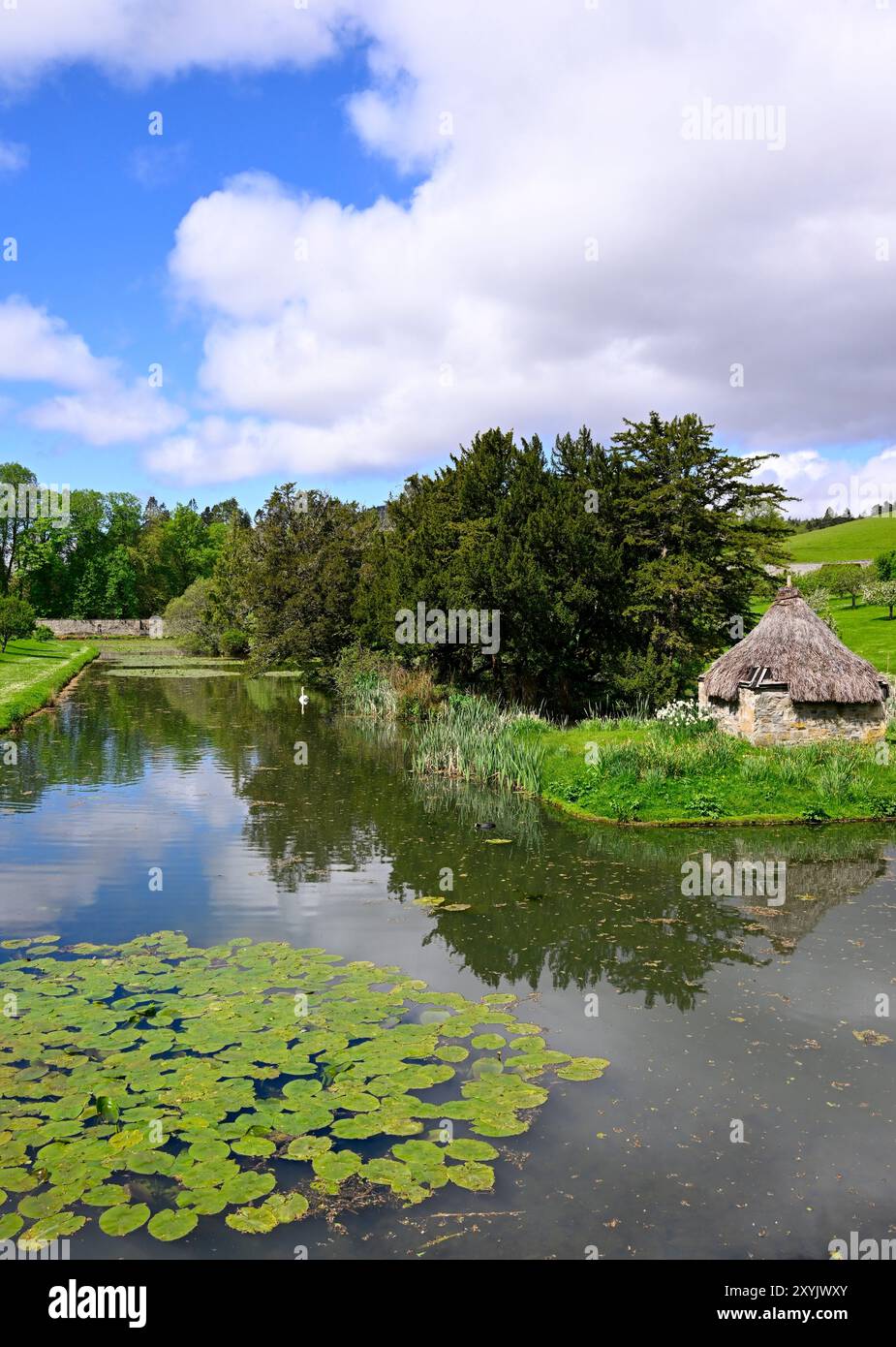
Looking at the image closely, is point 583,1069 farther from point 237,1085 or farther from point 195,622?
point 195,622

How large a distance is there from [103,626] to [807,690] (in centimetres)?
8623

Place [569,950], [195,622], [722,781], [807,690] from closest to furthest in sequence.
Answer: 1. [569,950]
2. [722,781]
3. [807,690]
4. [195,622]

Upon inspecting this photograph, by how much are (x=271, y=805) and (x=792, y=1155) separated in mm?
14261

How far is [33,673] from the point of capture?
47.3 meters

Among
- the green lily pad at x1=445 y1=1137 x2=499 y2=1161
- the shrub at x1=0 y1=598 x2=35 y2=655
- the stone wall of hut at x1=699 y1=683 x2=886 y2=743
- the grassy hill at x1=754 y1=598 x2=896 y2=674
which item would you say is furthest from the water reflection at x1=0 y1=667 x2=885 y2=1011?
the shrub at x1=0 y1=598 x2=35 y2=655

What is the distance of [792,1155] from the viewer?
697 cm

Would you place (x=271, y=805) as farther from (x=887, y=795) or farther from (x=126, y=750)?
(x=887, y=795)

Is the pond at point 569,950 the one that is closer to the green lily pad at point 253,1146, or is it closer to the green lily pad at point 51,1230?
the green lily pad at point 51,1230

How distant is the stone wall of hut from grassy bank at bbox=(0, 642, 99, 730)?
2252 centimetres

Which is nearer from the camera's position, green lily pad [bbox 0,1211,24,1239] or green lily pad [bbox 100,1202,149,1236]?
green lily pad [bbox 0,1211,24,1239]

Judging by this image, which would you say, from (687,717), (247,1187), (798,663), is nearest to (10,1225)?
(247,1187)

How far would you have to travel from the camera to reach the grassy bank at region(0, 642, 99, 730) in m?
33.2

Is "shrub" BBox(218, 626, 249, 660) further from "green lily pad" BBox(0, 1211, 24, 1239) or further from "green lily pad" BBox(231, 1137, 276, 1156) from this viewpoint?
"green lily pad" BBox(0, 1211, 24, 1239)

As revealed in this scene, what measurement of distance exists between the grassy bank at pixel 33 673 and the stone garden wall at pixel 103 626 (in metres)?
14.9
